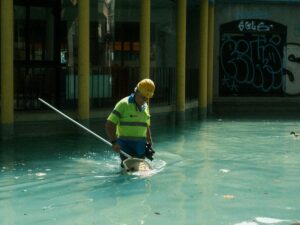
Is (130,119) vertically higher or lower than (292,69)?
lower

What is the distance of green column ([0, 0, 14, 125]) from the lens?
12.2 metres

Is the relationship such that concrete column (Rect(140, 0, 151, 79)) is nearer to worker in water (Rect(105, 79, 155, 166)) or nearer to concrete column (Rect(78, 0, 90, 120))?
concrete column (Rect(78, 0, 90, 120))

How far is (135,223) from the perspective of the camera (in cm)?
643

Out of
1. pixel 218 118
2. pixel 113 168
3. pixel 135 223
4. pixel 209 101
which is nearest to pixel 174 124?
pixel 218 118

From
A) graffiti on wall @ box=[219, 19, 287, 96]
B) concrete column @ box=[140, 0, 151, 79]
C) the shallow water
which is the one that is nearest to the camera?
the shallow water

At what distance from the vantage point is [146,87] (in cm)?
834

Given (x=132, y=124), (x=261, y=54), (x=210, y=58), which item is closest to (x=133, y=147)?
(x=132, y=124)

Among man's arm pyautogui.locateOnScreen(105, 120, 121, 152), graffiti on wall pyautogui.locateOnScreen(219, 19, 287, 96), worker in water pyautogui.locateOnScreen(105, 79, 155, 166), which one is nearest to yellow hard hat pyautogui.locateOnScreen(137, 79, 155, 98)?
worker in water pyautogui.locateOnScreen(105, 79, 155, 166)

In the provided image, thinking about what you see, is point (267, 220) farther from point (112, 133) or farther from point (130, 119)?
point (130, 119)

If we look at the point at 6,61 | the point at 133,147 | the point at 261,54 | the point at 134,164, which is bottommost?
Answer: the point at 134,164

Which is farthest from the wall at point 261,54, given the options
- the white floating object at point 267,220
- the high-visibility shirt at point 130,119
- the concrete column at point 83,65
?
the white floating object at point 267,220

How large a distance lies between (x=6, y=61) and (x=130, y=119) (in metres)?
4.53

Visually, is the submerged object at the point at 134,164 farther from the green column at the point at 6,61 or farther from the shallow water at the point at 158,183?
the green column at the point at 6,61

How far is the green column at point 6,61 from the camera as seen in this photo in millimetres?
12195
